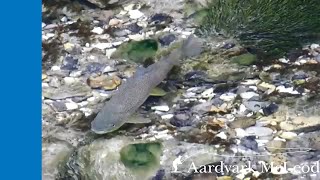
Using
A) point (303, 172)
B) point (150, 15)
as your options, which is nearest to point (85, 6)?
point (150, 15)

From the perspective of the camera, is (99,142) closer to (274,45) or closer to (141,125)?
(141,125)

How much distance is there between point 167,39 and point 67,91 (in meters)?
0.46

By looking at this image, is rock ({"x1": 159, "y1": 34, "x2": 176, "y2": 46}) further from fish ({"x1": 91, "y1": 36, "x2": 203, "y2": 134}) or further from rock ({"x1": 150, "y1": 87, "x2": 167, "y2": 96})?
rock ({"x1": 150, "y1": 87, "x2": 167, "y2": 96})

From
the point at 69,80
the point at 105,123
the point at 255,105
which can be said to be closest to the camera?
the point at 105,123

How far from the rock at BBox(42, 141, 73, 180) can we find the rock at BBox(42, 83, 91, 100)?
20 cm

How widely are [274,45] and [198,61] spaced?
0.32 metres

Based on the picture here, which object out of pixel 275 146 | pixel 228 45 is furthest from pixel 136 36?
pixel 275 146

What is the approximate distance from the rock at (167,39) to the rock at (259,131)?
0.48m

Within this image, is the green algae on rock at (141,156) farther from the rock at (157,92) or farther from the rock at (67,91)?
the rock at (67,91)

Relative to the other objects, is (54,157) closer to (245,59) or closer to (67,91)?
(67,91)

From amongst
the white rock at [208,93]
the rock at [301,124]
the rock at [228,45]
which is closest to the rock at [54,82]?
the white rock at [208,93]

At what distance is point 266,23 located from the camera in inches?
110

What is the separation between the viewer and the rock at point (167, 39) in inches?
109

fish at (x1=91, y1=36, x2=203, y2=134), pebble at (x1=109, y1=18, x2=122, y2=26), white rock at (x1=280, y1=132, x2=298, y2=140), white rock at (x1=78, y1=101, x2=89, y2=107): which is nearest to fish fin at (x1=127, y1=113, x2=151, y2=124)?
fish at (x1=91, y1=36, x2=203, y2=134)
